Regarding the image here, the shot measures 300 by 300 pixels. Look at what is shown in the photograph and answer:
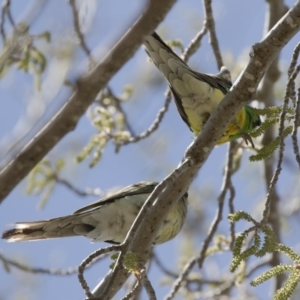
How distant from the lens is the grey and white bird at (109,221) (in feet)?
15.6

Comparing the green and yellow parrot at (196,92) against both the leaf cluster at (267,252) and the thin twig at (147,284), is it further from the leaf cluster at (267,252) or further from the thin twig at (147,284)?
the thin twig at (147,284)

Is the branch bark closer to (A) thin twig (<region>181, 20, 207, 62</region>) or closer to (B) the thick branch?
(B) the thick branch

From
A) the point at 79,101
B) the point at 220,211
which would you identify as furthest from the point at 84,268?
the point at 220,211

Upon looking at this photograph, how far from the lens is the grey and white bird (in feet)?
15.6

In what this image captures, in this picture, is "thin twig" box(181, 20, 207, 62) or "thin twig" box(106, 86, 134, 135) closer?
"thin twig" box(181, 20, 207, 62)

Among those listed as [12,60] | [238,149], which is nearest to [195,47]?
[238,149]

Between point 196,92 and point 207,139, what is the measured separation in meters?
1.45

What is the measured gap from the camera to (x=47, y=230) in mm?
4664

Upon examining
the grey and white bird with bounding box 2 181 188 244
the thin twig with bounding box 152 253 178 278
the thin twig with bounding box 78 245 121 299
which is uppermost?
the thin twig with bounding box 152 253 178 278

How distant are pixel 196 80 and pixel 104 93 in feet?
5.02

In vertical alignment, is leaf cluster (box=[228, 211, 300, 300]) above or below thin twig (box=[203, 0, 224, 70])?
A: below

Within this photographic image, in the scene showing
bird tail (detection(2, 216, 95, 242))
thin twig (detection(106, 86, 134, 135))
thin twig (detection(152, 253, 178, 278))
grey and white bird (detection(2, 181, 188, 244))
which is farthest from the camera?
thin twig (detection(152, 253, 178, 278))

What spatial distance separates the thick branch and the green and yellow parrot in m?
2.35

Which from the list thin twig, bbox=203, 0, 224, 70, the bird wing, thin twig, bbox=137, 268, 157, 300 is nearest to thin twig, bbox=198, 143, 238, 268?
the bird wing
